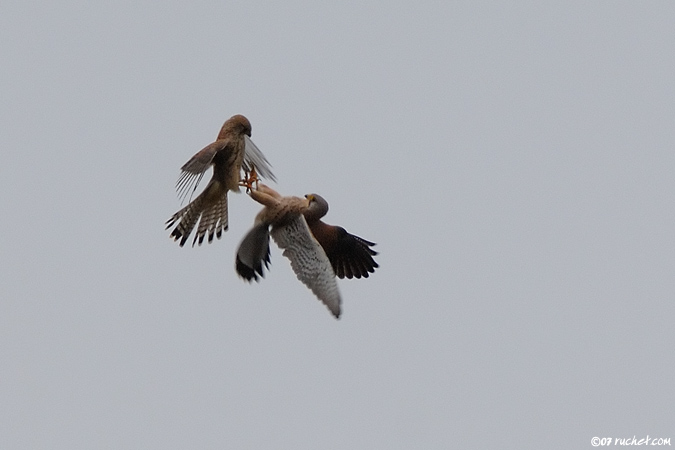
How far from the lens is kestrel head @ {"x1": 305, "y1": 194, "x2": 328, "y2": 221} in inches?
395

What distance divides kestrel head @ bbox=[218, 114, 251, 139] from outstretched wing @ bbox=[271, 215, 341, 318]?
4.51 ft

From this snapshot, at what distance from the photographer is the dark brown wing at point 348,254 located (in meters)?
11.2

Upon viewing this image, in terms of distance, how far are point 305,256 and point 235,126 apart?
1774 millimetres

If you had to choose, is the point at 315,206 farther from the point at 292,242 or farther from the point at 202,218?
the point at 202,218

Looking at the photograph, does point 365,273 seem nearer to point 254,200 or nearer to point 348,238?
point 348,238

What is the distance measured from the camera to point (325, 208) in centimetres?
1016

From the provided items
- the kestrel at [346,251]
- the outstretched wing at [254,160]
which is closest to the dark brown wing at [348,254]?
the kestrel at [346,251]

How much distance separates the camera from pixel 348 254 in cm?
1138

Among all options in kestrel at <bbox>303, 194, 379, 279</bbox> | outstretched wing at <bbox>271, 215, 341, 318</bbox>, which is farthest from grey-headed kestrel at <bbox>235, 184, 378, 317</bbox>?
kestrel at <bbox>303, 194, 379, 279</bbox>

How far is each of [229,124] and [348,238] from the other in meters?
1.67

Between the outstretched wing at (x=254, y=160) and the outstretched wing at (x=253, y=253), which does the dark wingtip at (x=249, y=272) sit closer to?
the outstretched wing at (x=253, y=253)

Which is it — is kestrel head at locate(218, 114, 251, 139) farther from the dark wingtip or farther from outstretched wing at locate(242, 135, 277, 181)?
the dark wingtip

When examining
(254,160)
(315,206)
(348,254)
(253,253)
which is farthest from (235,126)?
(348,254)

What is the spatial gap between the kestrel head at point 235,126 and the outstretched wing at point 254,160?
13 cm
